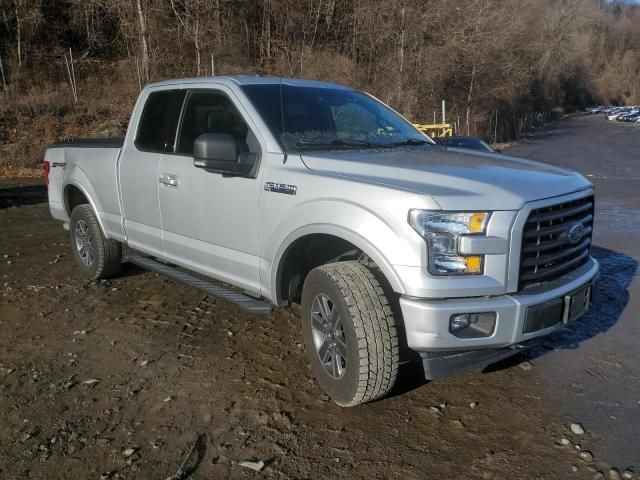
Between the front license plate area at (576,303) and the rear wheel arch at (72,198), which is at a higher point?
the rear wheel arch at (72,198)

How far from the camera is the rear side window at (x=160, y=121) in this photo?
15.2 feet

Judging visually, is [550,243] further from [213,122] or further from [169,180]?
[169,180]

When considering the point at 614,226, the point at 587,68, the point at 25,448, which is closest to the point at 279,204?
the point at 25,448

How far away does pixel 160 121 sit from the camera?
4.79 meters

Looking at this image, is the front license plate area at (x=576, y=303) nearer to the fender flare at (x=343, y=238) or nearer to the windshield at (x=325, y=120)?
the fender flare at (x=343, y=238)

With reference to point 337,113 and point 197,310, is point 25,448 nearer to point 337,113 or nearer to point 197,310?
point 197,310

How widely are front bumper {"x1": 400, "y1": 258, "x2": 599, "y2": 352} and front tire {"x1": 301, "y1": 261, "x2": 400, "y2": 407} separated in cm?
20

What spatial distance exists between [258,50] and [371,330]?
3368cm

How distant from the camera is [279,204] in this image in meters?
3.54

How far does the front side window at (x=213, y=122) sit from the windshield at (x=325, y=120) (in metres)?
0.19

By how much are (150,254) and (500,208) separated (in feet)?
10.5

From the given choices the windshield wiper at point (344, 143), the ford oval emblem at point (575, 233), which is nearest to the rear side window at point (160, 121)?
the windshield wiper at point (344, 143)

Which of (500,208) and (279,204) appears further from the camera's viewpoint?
(279,204)

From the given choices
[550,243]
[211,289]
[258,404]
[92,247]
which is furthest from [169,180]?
[550,243]
